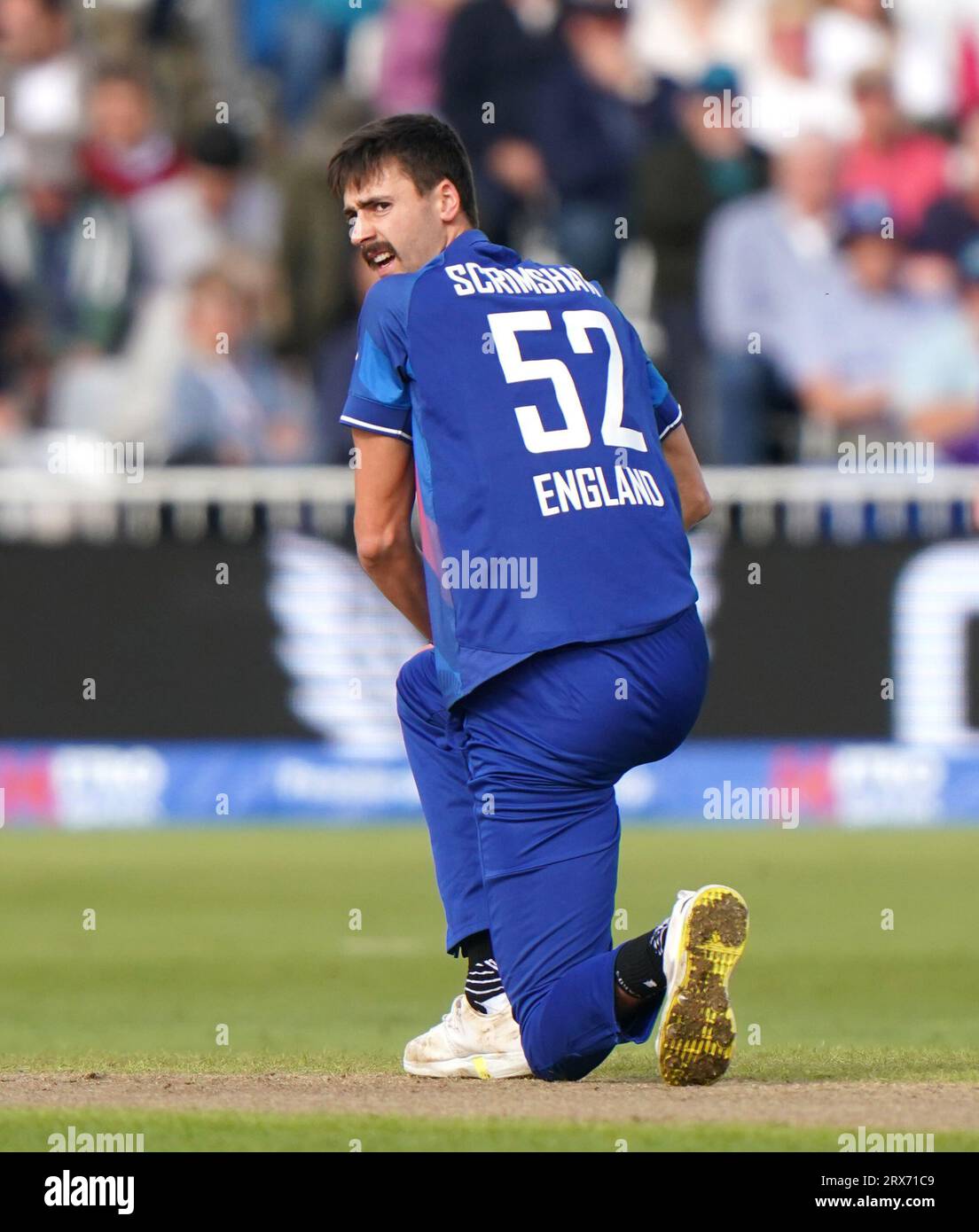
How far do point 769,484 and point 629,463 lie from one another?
951cm

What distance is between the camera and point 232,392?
16406 millimetres

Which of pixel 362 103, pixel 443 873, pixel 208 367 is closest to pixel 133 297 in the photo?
pixel 208 367

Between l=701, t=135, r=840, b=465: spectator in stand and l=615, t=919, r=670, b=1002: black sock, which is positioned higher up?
l=701, t=135, r=840, b=465: spectator in stand

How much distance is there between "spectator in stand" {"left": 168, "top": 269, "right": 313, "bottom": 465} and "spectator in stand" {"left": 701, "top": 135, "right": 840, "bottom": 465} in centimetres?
281

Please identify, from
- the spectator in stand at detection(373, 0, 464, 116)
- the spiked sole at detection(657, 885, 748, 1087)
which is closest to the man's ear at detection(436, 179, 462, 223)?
the spiked sole at detection(657, 885, 748, 1087)

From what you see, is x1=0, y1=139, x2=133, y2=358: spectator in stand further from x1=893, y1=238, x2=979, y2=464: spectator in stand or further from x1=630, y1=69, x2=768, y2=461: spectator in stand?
x1=893, y1=238, x2=979, y2=464: spectator in stand

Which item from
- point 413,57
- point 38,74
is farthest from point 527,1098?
point 38,74

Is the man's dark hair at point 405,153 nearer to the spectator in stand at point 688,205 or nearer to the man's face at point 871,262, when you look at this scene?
the spectator in stand at point 688,205

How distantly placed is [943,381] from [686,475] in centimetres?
1019

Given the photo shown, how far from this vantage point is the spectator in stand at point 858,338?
53.6 ft

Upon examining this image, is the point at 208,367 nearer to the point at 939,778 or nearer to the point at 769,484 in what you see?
the point at 769,484

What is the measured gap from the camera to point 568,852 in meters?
5.96

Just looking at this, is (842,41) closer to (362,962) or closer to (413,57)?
(413,57)

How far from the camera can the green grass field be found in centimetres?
660
